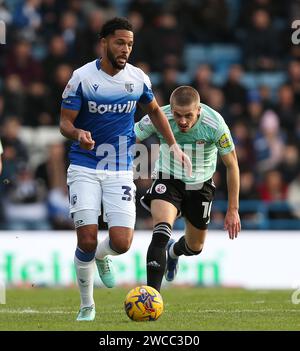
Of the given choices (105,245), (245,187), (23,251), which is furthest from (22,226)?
(105,245)

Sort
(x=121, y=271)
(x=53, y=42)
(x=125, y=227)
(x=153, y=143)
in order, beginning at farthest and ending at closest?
(x=53, y=42) < (x=153, y=143) < (x=121, y=271) < (x=125, y=227)

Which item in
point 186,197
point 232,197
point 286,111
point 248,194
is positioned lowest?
point 248,194

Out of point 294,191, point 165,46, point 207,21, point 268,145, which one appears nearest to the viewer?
point 294,191

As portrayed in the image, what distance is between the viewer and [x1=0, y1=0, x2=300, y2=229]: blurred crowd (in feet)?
59.4

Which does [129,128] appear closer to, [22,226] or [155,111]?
[155,111]

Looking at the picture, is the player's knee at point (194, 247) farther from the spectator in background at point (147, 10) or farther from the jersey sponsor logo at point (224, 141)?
the spectator in background at point (147, 10)

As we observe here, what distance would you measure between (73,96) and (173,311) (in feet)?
8.86

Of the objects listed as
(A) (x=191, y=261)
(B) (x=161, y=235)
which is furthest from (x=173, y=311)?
(A) (x=191, y=261)

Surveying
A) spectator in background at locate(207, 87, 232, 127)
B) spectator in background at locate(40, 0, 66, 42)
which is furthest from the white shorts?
spectator in background at locate(40, 0, 66, 42)

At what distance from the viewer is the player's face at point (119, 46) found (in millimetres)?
10125

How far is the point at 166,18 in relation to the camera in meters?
20.9

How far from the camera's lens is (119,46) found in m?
10.1

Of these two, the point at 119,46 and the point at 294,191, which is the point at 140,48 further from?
the point at 119,46

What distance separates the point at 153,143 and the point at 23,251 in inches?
115
